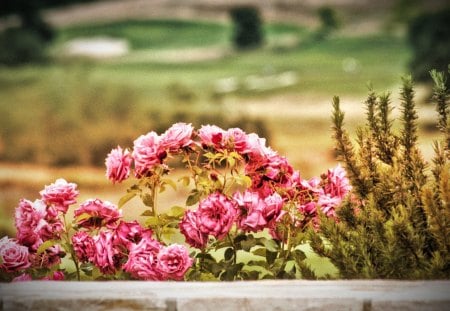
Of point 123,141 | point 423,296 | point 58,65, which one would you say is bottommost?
point 423,296

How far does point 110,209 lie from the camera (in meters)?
2.67

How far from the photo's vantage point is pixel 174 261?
99.0 inches

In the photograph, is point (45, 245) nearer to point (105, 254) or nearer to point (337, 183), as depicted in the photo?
point (105, 254)

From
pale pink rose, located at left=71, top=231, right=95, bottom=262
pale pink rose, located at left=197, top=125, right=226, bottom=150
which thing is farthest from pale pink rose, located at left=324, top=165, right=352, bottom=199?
pale pink rose, located at left=71, top=231, right=95, bottom=262

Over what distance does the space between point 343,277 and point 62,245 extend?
843 millimetres

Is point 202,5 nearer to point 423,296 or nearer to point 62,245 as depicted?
point 62,245

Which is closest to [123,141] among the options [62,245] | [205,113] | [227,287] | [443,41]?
[205,113]

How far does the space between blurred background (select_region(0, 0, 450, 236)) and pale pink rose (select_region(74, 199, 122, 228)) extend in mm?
5102

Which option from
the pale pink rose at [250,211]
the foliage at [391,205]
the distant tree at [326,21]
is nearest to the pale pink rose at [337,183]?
the foliage at [391,205]

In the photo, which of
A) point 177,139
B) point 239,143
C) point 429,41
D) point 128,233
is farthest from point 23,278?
point 429,41

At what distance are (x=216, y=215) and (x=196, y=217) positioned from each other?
0.20ft

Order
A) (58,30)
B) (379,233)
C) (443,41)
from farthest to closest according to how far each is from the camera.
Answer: (58,30)
(443,41)
(379,233)

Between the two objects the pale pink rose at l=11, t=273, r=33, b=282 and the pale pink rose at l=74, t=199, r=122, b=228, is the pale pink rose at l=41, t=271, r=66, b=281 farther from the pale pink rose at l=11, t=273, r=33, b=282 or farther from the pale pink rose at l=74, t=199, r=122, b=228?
the pale pink rose at l=74, t=199, r=122, b=228

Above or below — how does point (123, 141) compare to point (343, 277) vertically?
above
